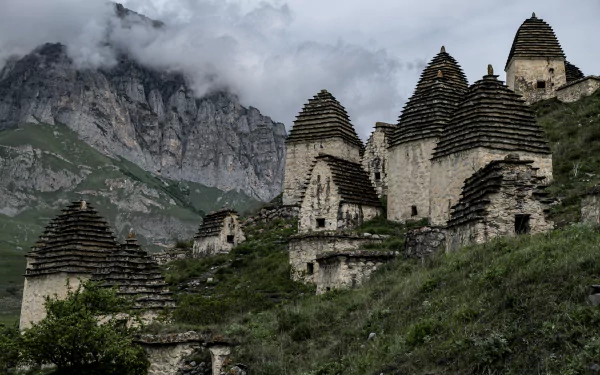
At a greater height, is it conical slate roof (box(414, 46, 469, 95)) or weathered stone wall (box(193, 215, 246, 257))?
conical slate roof (box(414, 46, 469, 95))

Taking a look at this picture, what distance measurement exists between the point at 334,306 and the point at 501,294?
6228mm

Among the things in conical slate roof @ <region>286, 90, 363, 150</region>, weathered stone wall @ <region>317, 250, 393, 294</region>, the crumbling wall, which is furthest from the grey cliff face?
weathered stone wall @ <region>317, 250, 393, 294</region>

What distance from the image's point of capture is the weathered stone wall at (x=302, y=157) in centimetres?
4112

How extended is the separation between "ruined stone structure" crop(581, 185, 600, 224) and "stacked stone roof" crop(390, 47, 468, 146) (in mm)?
11683

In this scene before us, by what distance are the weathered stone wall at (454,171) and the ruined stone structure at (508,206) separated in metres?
6.76

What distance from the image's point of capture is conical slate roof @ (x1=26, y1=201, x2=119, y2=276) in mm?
26797

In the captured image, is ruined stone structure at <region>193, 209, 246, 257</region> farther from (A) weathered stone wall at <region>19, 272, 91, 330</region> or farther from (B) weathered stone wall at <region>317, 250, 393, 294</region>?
(B) weathered stone wall at <region>317, 250, 393, 294</region>

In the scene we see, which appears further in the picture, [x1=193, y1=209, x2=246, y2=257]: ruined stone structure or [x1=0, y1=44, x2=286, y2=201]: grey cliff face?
[x1=0, y1=44, x2=286, y2=201]: grey cliff face

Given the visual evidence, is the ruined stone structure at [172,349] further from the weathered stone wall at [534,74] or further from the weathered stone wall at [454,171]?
the weathered stone wall at [534,74]

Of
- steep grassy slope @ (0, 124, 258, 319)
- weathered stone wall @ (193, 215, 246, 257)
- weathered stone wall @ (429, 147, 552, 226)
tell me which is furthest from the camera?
steep grassy slope @ (0, 124, 258, 319)

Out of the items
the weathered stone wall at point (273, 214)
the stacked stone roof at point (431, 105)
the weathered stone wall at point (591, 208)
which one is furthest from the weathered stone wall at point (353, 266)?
the weathered stone wall at point (273, 214)

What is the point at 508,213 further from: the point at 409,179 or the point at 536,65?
the point at 536,65

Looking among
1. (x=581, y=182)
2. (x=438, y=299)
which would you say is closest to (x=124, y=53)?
(x=581, y=182)

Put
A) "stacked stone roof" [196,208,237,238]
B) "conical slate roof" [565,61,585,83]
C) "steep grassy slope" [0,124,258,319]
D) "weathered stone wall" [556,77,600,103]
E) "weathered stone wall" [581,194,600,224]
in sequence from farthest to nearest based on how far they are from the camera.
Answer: "steep grassy slope" [0,124,258,319], "conical slate roof" [565,61,585,83], "weathered stone wall" [556,77,600,103], "stacked stone roof" [196,208,237,238], "weathered stone wall" [581,194,600,224]
